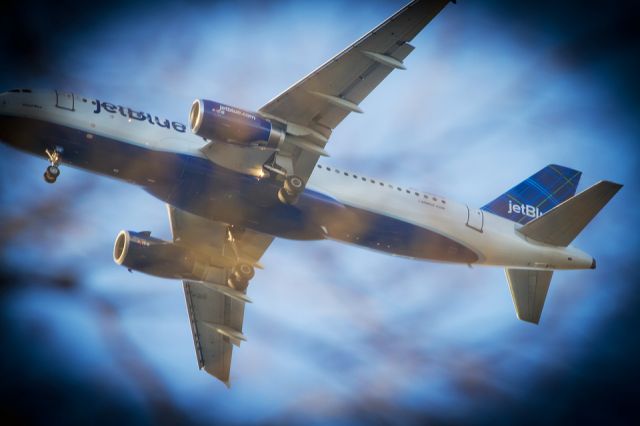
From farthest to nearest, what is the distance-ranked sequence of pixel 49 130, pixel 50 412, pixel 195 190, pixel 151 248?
pixel 151 248 → pixel 50 412 → pixel 195 190 → pixel 49 130

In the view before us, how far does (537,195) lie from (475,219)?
15.4ft

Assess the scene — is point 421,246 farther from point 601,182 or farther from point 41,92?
point 41,92

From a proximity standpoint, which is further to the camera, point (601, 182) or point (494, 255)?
point (494, 255)

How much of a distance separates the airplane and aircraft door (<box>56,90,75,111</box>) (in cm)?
7

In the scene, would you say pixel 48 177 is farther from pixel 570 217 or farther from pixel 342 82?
pixel 570 217

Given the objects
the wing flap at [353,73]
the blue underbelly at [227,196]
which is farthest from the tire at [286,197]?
the wing flap at [353,73]

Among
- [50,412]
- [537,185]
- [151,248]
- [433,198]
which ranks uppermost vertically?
[537,185]

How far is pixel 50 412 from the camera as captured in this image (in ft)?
110

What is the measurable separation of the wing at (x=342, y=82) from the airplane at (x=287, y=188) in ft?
0.13

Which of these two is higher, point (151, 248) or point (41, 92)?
point (41, 92)

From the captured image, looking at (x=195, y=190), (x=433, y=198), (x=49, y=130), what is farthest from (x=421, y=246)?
(x=49, y=130)

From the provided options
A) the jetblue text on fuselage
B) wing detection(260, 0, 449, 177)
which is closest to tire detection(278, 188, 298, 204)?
wing detection(260, 0, 449, 177)

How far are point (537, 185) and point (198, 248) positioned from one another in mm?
15447

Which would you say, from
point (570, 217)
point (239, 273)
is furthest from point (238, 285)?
point (570, 217)
